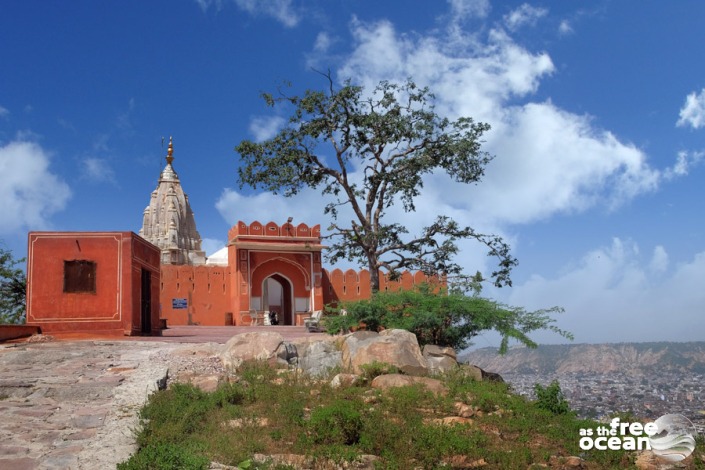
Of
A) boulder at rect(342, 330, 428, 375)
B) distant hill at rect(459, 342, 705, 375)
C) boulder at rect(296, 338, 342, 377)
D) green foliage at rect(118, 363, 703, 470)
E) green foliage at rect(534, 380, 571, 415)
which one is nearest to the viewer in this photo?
green foliage at rect(118, 363, 703, 470)

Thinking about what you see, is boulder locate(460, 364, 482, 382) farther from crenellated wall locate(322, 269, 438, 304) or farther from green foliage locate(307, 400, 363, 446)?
crenellated wall locate(322, 269, 438, 304)

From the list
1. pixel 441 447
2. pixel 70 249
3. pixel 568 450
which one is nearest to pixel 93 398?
pixel 441 447

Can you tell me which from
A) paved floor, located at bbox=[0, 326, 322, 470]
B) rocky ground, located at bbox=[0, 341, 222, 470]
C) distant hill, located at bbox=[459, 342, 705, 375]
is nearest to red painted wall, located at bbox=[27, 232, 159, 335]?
rocky ground, located at bbox=[0, 341, 222, 470]

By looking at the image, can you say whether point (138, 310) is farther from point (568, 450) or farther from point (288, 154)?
point (568, 450)

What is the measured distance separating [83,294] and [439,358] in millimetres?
10422

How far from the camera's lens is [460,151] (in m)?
20.3

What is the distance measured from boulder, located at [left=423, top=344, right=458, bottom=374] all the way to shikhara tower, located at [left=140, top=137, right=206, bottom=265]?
85.0 feet

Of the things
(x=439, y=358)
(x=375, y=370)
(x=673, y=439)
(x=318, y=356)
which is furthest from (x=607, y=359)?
(x=673, y=439)

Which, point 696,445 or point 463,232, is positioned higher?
point 463,232

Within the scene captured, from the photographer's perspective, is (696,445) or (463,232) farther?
(463,232)

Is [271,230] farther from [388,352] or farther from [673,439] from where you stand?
[673,439]

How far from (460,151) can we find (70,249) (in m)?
11.5

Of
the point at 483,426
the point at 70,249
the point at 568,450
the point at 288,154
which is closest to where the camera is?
the point at 568,450

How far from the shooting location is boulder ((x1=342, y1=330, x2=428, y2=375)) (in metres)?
10.3
